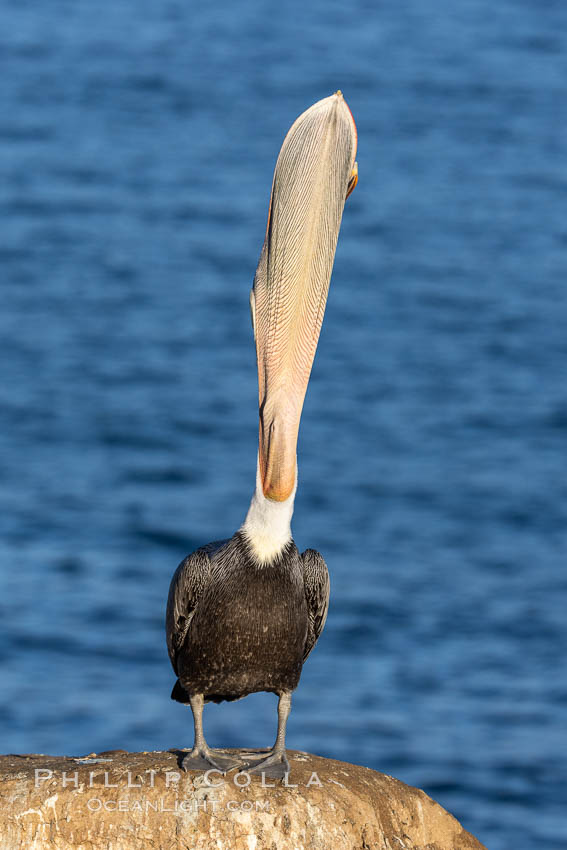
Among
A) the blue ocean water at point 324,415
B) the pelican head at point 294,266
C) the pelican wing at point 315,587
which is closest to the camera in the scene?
the pelican head at point 294,266

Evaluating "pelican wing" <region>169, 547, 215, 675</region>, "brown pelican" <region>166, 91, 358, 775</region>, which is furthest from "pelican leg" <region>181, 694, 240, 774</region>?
"pelican wing" <region>169, 547, 215, 675</region>

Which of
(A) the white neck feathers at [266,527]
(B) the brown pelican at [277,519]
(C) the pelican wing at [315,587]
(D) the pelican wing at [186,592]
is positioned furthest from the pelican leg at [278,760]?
(A) the white neck feathers at [266,527]

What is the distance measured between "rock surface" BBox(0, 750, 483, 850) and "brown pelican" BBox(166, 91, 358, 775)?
21 cm

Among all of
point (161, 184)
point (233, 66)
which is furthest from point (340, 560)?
point (233, 66)

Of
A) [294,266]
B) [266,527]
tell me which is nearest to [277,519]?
[266,527]

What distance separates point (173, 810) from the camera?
324 inches

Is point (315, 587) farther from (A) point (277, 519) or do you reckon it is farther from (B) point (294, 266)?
(B) point (294, 266)

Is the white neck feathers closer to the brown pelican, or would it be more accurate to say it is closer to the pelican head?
the brown pelican

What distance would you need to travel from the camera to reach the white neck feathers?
325 inches

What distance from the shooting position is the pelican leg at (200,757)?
27.9 feet

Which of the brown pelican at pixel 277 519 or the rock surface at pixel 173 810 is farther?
the rock surface at pixel 173 810

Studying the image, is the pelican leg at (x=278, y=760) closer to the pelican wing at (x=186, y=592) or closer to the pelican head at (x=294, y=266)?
the pelican wing at (x=186, y=592)

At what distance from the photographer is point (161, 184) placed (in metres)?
39.6

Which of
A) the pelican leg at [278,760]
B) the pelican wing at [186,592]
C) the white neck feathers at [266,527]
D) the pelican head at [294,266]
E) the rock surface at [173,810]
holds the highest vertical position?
the pelican head at [294,266]
